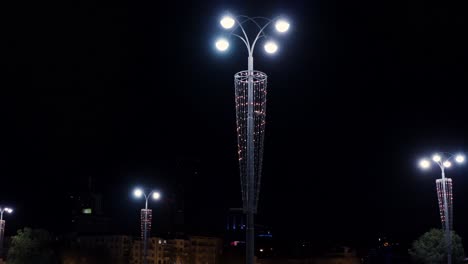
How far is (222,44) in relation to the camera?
39.5ft

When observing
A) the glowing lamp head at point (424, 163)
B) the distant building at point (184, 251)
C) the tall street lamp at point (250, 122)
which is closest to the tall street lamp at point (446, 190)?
the glowing lamp head at point (424, 163)

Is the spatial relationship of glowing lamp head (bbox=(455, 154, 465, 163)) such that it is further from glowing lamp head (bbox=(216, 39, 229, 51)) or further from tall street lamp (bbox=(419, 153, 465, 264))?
glowing lamp head (bbox=(216, 39, 229, 51))

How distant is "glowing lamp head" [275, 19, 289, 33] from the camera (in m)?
11.7

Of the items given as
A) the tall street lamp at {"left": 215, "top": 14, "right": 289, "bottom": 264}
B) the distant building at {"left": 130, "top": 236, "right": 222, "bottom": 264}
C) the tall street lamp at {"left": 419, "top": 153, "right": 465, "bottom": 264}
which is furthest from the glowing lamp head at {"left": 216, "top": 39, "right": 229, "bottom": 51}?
the distant building at {"left": 130, "top": 236, "right": 222, "bottom": 264}

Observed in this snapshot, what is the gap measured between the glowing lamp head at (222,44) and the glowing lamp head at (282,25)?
1147 mm

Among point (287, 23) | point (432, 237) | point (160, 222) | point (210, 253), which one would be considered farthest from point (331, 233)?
point (287, 23)

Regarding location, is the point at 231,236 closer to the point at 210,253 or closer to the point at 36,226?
the point at 210,253

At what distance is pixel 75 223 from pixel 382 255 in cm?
6665

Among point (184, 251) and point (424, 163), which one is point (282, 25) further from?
point (184, 251)

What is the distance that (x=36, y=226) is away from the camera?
83.0 metres

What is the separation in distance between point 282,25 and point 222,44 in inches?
53.4

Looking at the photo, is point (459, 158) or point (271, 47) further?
point (459, 158)

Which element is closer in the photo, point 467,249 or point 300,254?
point 467,249

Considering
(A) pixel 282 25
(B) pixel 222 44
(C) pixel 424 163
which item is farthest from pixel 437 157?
(B) pixel 222 44
